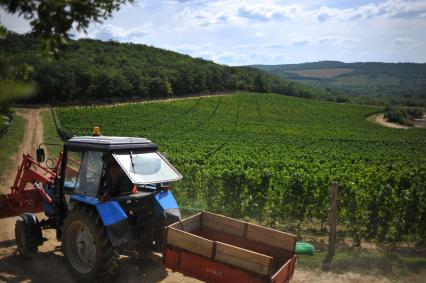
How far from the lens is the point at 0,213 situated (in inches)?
347

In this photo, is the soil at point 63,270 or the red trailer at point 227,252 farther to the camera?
the soil at point 63,270

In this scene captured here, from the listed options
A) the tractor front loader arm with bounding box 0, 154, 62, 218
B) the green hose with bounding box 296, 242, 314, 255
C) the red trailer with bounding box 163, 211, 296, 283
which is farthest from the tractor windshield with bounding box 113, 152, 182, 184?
the green hose with bounding box 296, 242, 314, 255

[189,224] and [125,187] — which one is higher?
[125,187]

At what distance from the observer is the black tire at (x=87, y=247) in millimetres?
6465

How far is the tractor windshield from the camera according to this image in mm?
6669

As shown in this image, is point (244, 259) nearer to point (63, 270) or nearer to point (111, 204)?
point (111, 204)

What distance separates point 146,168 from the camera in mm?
7004

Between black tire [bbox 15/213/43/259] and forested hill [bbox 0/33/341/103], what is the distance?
4054cm

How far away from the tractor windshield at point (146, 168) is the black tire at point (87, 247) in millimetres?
977

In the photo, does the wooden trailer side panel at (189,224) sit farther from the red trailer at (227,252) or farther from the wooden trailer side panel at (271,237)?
the wooden trailer side panel at (271,237)

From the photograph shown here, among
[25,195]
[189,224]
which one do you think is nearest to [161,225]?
[189,224]

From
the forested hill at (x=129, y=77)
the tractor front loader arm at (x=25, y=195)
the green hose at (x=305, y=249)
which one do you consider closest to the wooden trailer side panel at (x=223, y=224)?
the green hose at (x=305, y=249)

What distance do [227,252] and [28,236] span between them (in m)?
4.71

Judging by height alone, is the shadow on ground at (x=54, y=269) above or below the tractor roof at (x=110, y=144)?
below
